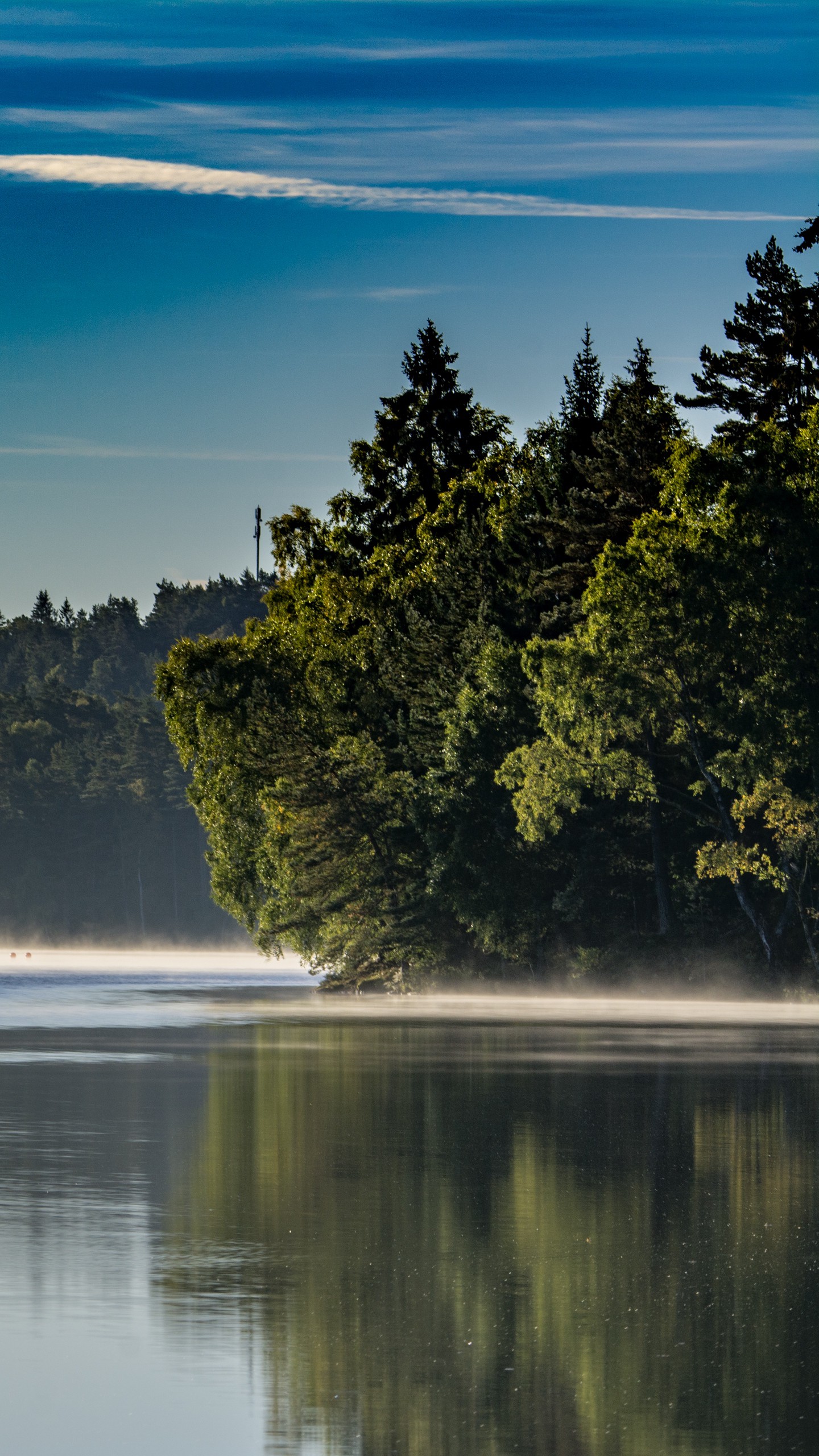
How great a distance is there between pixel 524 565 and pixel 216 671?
10.7 m

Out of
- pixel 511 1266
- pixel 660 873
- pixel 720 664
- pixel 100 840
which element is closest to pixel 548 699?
pixel 720 664

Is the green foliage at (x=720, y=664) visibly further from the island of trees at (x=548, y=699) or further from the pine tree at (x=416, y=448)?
the pine tree at (x=416, y=448)

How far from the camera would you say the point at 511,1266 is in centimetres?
1220

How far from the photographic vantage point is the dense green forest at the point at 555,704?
5069 cm

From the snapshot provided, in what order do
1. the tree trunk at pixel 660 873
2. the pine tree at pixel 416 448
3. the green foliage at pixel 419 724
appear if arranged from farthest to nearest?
the pine tree at pixel 416 448 < the green foliage at pixel 419 724 < the tree trunk at pixel 660 873

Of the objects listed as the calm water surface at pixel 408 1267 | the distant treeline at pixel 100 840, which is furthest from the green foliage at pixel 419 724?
the distant treeline at pixel 100 840

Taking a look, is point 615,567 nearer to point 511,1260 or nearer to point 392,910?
point 392,910

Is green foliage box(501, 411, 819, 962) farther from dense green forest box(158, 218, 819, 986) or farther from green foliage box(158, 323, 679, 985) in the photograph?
green foliage box(158, 323, 679, 985)

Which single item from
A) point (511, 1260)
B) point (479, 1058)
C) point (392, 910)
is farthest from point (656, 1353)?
point (392, 910)

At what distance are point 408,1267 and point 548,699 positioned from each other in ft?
135

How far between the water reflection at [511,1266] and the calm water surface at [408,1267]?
1.1 inches

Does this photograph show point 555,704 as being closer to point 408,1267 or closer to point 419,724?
point 419,724

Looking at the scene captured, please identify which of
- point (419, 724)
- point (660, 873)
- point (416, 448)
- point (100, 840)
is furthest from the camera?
point (100, 840)

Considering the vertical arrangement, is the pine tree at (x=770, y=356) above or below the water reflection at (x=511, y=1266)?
above
